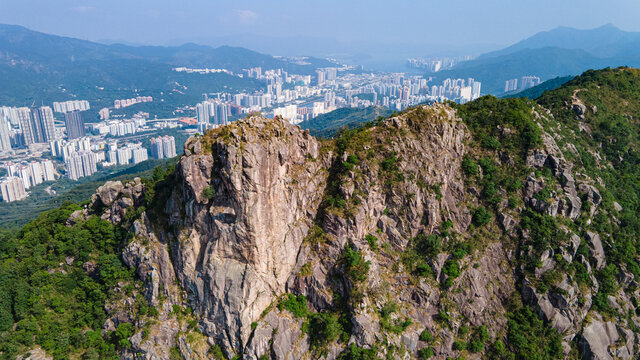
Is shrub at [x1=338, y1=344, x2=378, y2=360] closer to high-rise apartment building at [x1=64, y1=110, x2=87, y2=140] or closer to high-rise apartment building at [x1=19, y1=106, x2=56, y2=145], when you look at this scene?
high-rise apartment building at [x1=64, y1=110, x2=87, y2=140]

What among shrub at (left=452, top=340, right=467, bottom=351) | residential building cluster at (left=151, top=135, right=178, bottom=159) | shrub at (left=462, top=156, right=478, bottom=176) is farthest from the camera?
residential building cluster at (left=151, top=135, right=178, bottom=159)

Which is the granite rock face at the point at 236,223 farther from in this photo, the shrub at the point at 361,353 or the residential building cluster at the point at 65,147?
the residential building cluster at the point at 65,147

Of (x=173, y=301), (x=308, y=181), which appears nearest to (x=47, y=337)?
(x=173, y=301)

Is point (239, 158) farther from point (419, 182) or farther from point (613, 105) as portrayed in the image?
point (613, 105)

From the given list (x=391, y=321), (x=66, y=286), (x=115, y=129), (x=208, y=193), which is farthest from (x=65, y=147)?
(x=391, y=321)

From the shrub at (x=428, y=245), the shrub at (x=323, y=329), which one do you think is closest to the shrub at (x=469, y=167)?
the shrub at (x=428, y=245)

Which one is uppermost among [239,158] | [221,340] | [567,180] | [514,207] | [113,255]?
[239,158]

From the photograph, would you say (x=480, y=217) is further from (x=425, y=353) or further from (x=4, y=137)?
(x=4, y=137)

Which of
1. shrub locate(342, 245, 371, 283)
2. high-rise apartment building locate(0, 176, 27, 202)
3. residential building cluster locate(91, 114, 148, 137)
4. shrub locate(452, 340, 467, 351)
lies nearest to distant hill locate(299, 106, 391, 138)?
residential building cluster locate(91, 114, 148, 137)
